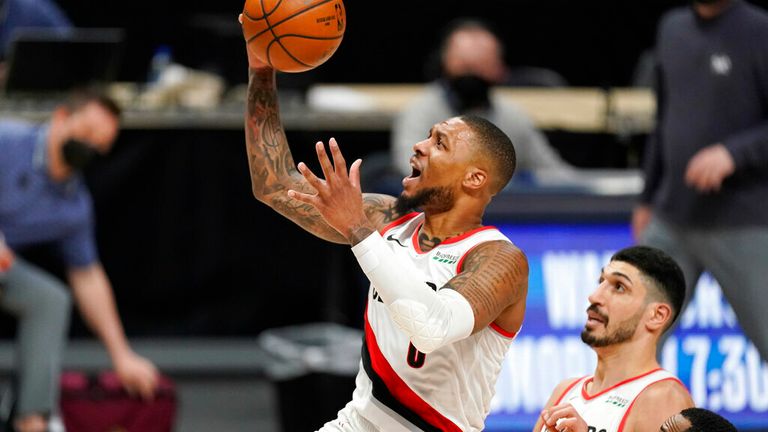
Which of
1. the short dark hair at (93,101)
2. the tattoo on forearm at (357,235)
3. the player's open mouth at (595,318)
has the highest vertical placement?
the short dark hair at (93,101)

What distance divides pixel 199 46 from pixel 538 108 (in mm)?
3638

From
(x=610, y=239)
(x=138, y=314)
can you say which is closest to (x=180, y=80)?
(x=138, y=314)

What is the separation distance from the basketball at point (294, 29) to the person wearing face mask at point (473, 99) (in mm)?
3494

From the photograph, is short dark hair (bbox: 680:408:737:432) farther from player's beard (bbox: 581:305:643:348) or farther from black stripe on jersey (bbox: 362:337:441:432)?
black stripe on jersey (bbox: 362:337:441:432)

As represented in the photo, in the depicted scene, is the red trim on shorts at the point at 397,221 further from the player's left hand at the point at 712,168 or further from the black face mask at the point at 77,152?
the black face mask at the point at 77,152

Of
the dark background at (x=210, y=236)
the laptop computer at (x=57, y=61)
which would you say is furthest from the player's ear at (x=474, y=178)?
the laptop computer at (x=57, y=61)

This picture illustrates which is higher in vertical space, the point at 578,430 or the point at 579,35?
the point at 579,35

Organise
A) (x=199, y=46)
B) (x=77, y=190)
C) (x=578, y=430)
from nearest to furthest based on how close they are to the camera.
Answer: (x=578, y=430), (x=77, y=190), (x=199, y=46)

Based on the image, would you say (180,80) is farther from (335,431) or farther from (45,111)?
(335,431)

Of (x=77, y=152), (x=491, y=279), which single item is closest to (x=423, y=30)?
(x=77, y=152)

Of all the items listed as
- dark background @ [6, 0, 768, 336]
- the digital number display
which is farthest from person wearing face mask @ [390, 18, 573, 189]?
dark background @ [6, 0, 768, 336]

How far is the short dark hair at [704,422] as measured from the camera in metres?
4.06

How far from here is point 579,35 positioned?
14086 millimetres

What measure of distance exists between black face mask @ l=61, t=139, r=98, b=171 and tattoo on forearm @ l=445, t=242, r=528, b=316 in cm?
→ 403
